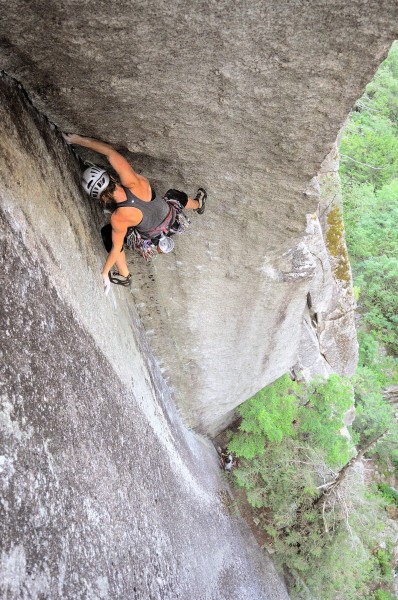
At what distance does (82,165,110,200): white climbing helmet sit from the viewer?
347 centimetres

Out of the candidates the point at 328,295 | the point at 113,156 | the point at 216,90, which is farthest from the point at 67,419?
the point at 328,295

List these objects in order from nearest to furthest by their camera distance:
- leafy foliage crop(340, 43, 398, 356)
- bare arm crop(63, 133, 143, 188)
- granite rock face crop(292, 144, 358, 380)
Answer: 1. bare arm crop(63, 133, 143, 188)
2. granite rock face crop(292, 144, 358, 380)
3. leafy foliage crop(340, 43, 398, 356)

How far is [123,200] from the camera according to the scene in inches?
143

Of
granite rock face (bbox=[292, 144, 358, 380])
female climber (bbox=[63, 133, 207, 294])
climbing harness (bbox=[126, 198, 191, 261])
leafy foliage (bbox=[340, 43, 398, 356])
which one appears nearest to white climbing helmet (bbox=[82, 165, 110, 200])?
female climber (bbox=[63, 133, 207, 294])

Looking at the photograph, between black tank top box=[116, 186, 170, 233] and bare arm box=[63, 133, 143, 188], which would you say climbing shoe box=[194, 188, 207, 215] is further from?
bare arm box=[63, 133, 143, 188]

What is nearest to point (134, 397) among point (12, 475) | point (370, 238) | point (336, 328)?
point (12, 475)

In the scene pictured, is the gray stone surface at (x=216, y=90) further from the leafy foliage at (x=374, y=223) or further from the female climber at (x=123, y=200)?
the leafy foliage at (x=374, y=223)

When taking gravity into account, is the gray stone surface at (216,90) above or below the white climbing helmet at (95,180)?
below

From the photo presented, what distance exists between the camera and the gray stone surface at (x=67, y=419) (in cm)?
225

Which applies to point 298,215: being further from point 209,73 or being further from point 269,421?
point 269,421

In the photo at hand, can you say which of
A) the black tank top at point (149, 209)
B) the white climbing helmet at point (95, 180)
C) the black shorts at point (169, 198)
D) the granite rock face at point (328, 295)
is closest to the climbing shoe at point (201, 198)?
the black shorts at point (169, 198)

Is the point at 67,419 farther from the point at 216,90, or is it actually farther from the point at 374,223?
the point at 374,223

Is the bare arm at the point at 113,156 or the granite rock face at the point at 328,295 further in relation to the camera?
the granite rock face at the point at 328,295

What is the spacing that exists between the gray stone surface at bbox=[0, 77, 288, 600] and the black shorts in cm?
11
